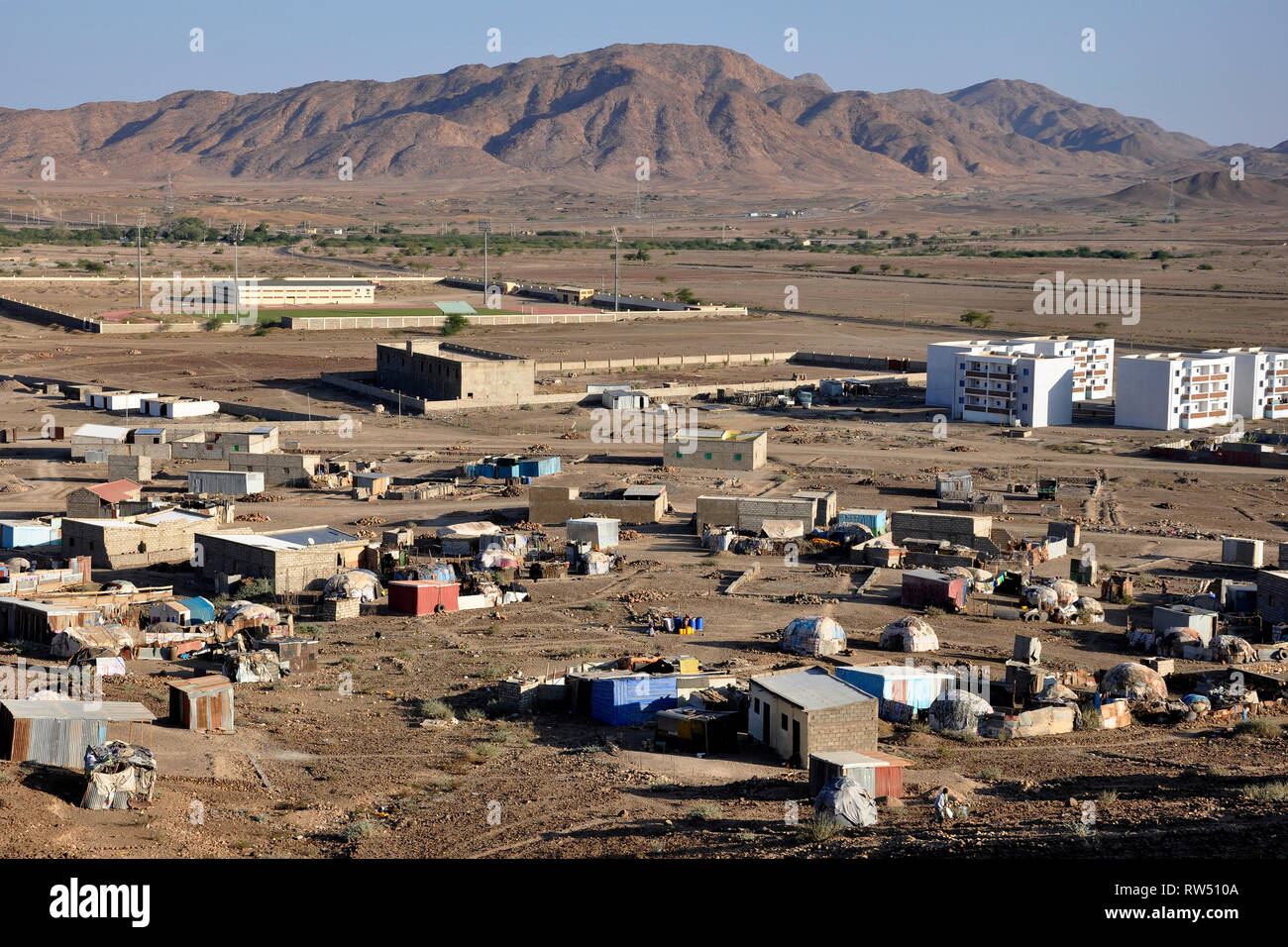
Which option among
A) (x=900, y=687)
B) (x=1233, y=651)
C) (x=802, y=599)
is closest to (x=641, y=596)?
(x=802, y=599)

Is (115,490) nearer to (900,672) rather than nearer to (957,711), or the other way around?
(900,672)

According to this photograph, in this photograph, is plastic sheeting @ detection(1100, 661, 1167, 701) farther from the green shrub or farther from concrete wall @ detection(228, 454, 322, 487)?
concrete wall @ detection(228, 454, 322, 487)

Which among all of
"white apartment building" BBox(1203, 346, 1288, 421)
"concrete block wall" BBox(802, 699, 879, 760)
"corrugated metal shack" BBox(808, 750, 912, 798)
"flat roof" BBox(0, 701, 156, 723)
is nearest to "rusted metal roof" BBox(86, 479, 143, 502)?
"flat roof" BBox(0, 701, 156, 723)

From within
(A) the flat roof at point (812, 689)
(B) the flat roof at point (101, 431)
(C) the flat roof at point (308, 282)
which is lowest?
(A) the flat roof at point (812, 689)

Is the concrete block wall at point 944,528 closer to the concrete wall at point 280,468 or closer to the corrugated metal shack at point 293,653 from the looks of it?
the corrugated metal shack at point 293,653

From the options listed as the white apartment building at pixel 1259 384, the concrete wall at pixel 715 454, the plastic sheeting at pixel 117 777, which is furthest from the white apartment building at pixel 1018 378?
the plastic sheeting at pixel 117 777
